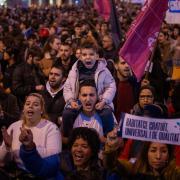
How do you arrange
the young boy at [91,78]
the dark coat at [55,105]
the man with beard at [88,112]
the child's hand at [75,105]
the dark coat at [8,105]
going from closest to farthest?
the man with beard at [88,112] → the child's hand at [75,105] → the young boy at [91,78] → the dark coat at [8,105] → the dark coat at [55,105]

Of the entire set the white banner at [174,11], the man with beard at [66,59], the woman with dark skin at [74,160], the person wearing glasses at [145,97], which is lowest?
the woman with dark skin at [74,160]

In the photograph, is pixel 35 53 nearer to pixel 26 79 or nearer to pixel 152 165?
pixel 26 79

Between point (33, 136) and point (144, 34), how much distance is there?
2.05 m

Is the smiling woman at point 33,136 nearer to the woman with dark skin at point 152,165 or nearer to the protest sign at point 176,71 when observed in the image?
the woman with dark skin at point 152,165

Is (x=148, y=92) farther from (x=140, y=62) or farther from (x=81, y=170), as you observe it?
(x=81, y=170)

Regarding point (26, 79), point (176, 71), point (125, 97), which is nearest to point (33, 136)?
point (125, 97)

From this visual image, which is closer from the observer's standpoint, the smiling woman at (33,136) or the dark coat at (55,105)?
the smiling woman at (33,136)

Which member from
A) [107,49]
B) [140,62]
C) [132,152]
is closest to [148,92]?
[140,62]

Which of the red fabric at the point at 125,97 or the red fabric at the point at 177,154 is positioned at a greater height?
the red fabric at the point at 125,97

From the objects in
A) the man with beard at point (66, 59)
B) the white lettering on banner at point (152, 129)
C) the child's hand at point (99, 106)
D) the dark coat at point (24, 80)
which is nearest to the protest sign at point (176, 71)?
the man with beard at point (66, 59)

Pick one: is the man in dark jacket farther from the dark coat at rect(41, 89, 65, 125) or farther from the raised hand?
the raised hand

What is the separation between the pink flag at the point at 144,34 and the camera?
22.7 ft

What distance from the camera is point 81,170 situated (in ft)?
16.2

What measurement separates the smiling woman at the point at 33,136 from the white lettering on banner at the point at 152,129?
0.75m
